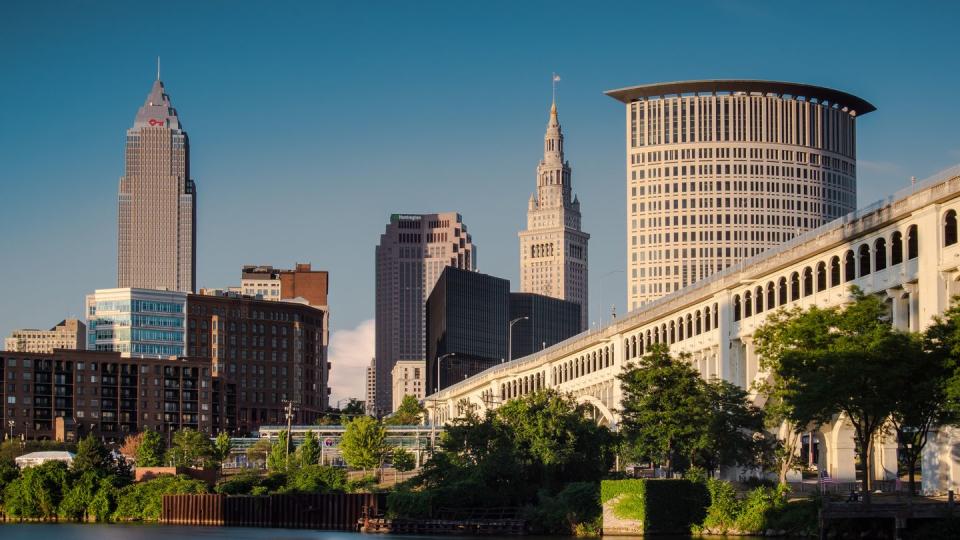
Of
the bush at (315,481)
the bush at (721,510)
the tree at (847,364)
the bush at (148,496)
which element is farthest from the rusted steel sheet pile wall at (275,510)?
the tree at (847,364)

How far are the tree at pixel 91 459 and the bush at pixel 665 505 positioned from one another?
7814cm

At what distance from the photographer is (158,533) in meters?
131

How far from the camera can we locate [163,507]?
159375mm

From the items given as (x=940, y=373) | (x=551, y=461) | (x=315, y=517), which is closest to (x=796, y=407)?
(x=940, y=373)

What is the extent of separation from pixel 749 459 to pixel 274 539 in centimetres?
3745

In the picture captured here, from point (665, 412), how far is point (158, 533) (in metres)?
44.8

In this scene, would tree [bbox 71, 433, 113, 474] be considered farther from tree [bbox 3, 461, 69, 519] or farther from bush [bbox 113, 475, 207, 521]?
bush [bbox 113, 475, 207, 521]

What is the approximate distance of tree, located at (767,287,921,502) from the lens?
296 feet

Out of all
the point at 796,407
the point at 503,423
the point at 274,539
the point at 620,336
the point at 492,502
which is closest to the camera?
the point at 796,407

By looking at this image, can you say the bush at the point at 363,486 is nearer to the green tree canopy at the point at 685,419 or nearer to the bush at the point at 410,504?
the bush at the point at 410,504

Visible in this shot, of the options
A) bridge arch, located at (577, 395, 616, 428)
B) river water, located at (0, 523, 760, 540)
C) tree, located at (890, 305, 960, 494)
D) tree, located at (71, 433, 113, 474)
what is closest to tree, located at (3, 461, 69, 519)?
tree, located at (71, 433, 113, 474)

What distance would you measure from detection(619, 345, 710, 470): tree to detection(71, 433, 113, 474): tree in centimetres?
7046

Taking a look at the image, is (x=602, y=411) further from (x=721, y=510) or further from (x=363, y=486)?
(x=721, y=510)

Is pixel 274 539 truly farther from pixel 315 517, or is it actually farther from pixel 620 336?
pixel 620 336
